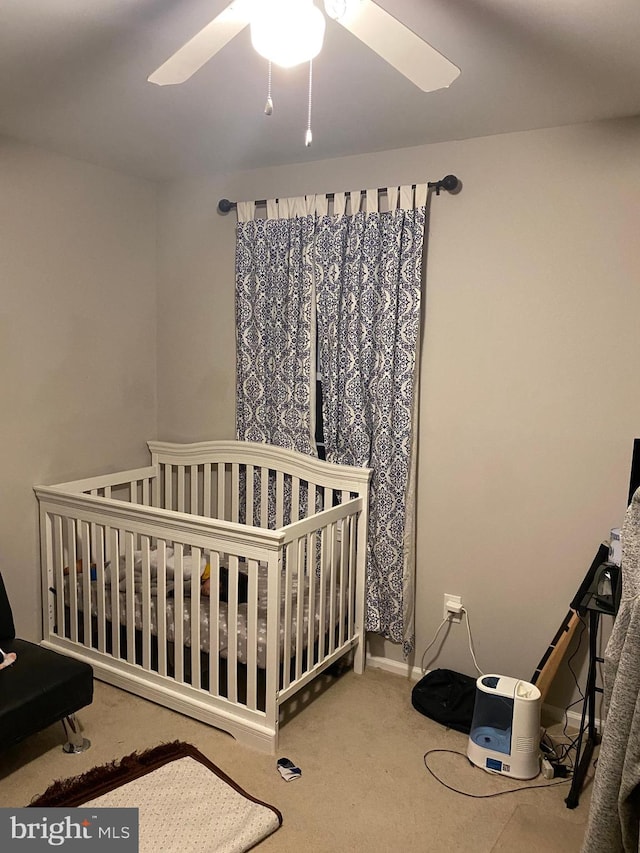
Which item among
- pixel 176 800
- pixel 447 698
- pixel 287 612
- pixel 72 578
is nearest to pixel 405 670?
pixel 447 698

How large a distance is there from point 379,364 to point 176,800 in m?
1.90

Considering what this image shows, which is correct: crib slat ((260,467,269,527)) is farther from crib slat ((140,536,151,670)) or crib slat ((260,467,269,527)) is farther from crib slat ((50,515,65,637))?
crib slat ((50,515,65,637))

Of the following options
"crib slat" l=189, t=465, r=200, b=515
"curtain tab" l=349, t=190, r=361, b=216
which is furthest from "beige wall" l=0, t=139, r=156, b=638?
"curtain tab" l=349, t=190, r=361, b=216

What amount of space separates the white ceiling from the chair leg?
2314 millimetres

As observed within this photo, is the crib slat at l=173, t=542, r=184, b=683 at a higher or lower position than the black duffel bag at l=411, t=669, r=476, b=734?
higher

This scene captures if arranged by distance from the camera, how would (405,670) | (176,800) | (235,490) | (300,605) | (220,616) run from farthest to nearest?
(235,490) → (405,670) → (220,616) → (300,605) → (176,800)

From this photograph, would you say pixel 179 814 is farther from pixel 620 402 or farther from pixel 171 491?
pixel 620 402

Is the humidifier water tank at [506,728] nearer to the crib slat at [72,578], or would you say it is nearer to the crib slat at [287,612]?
the crib slat at [287,612]

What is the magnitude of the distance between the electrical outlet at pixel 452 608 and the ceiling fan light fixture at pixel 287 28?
2344mm

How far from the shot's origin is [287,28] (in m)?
1.43

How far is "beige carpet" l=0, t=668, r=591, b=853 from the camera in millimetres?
2160

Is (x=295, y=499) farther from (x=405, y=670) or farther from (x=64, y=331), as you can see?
(x=64, y=331)

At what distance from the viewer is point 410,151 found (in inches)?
118

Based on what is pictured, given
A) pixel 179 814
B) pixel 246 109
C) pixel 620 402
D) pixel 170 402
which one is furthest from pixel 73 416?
pixel 620 402
